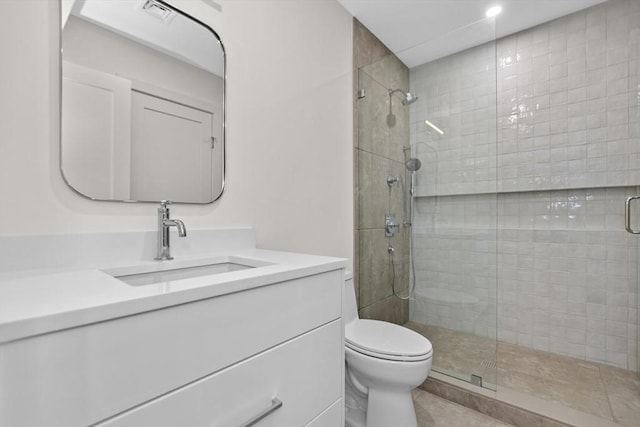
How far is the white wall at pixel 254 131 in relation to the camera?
0.85 metres

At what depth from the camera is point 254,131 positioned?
1.44m

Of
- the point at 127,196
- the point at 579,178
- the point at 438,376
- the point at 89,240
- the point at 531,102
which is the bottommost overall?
the point at 438,376

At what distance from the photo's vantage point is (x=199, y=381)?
0.64 m

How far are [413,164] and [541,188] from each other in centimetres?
99

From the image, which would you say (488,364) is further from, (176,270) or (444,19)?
(444,19)

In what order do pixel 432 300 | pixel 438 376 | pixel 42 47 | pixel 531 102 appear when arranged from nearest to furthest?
pixel 42 47, pixel 438 376, pixel 432 300, pixel 531 102

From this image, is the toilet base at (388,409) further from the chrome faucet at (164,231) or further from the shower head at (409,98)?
the shower head at (409,98)

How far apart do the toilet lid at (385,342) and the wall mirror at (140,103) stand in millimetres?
946

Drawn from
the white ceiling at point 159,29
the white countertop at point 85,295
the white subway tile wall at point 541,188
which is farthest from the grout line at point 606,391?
the white ceiling at point 159,29

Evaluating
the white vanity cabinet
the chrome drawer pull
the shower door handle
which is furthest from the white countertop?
the shower door handle

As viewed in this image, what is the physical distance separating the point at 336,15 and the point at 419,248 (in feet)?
5.44

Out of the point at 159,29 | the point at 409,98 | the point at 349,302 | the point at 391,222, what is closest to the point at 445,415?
the point at 349,302

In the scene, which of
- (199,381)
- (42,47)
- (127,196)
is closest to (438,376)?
(199,381)

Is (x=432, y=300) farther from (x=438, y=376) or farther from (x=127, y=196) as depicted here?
(x=127, y=196)
